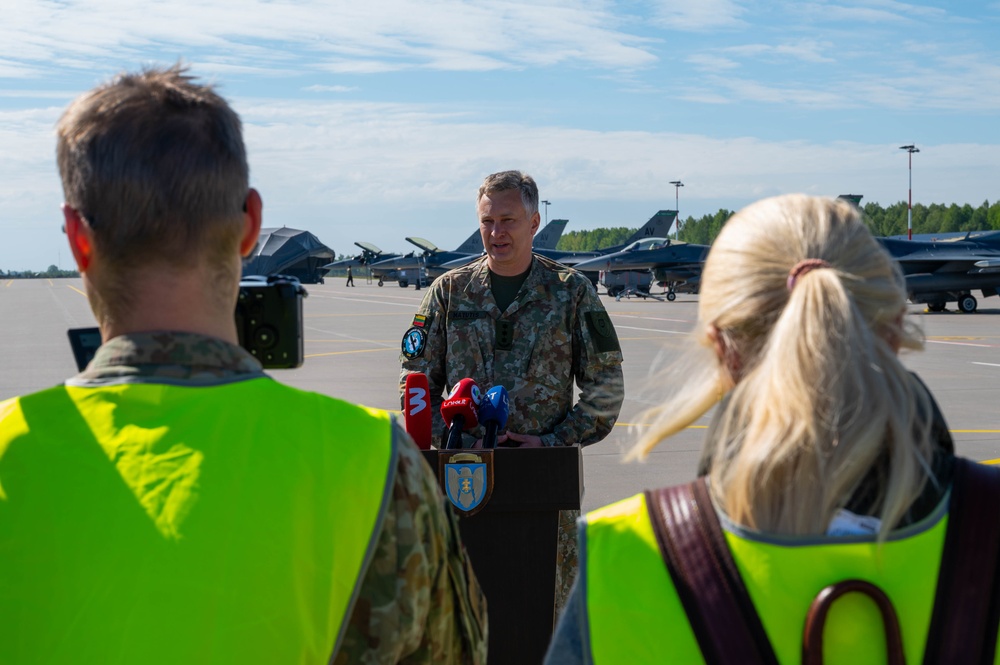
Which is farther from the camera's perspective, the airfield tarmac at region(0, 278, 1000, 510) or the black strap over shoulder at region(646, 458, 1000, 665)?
the airfield tarmac at region(0, 278, 1000, 510)

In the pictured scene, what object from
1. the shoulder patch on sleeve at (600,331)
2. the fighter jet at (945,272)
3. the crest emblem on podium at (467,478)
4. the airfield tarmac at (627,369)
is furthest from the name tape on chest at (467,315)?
the fighter jet at (945,272)

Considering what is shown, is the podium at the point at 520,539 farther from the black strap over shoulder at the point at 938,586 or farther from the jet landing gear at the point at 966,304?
the jet landing gear at the point at 966,304

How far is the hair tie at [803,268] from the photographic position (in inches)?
59.0

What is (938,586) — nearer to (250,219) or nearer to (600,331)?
(250,219)

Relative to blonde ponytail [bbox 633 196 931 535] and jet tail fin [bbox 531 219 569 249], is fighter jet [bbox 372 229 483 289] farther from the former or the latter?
blonde ponytail [bbox 633 196 931 535]

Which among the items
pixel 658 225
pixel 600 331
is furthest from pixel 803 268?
pixel 658 225

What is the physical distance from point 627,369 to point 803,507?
14440 millimetres

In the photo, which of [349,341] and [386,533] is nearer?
[386,533]

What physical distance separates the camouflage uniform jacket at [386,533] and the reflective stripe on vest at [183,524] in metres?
0.04

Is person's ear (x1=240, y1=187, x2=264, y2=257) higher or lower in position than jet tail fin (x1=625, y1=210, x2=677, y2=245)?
lower

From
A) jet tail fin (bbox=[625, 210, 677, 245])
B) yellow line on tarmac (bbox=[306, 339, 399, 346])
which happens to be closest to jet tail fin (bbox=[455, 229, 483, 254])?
jet tail fin (bbox=[625, 210, 677, 245])

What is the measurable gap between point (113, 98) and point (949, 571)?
1.36 meters

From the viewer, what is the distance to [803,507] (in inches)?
53.5

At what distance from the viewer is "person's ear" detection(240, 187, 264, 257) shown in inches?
63.4
